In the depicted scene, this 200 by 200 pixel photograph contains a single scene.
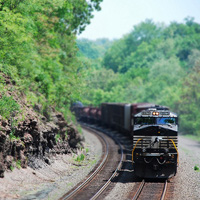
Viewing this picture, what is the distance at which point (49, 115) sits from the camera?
28.5m

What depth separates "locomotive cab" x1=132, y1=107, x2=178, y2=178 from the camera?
2022 cm

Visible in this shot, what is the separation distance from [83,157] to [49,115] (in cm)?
457

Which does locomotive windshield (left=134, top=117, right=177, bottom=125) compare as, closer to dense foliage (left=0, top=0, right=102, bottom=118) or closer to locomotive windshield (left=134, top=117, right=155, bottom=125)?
locomotive windshield (left=134, top=117, right=155, bottom=125)

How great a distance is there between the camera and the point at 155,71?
105m

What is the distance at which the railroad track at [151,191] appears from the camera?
17.3m

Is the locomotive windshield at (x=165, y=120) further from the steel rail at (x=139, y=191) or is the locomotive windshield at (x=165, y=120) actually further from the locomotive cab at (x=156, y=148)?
the steel rail at (x=139, y=191)

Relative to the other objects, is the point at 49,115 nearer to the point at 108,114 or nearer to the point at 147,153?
the point at 147,153

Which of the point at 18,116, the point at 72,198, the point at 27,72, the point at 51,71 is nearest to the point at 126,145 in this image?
the point at 51,71

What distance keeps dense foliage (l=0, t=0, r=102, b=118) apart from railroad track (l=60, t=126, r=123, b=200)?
19.9 ft

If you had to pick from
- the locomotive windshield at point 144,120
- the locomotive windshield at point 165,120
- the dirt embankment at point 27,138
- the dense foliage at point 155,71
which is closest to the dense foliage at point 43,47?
the dirt embankment at point 27,138

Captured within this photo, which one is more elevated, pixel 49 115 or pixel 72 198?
pixel 49 115

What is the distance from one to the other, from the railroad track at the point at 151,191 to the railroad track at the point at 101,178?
A: 6.38 feet

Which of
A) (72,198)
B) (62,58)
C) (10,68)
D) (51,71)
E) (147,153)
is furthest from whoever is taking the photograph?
(62,58)

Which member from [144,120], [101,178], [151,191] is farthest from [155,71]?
[151,191]
